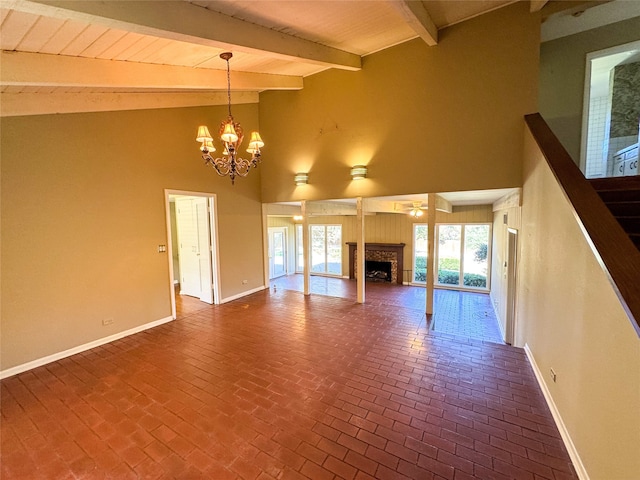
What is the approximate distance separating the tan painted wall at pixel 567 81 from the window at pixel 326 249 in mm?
6556

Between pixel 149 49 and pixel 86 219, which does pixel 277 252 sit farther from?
pixel 149 49

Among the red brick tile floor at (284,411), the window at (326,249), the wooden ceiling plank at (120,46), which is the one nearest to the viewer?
the red brick tile floor at (284,411)

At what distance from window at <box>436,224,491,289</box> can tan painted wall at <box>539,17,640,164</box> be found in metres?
3.91

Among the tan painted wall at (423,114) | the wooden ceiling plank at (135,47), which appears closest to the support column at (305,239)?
the tan painted wall at (423,114)

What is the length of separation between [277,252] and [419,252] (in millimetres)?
4928

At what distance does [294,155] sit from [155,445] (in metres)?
5.18

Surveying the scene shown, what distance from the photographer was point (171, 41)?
2771mm

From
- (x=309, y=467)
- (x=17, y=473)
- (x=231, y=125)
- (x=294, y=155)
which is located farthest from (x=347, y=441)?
(x=294, y=155)

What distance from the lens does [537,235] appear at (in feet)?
9.63

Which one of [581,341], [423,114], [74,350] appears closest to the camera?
[581,341]

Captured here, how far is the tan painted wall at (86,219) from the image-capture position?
9.97 feet

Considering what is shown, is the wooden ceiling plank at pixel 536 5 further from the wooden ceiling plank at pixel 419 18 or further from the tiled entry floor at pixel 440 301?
the tiled entry floor at pixel 440 301

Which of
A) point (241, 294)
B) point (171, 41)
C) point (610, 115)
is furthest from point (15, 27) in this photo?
point (610, 115)

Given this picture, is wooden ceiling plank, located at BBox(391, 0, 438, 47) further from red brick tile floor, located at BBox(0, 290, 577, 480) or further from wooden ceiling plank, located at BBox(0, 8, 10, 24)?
red brick tile floor, located at BBox(0, 290, 577, 480)
